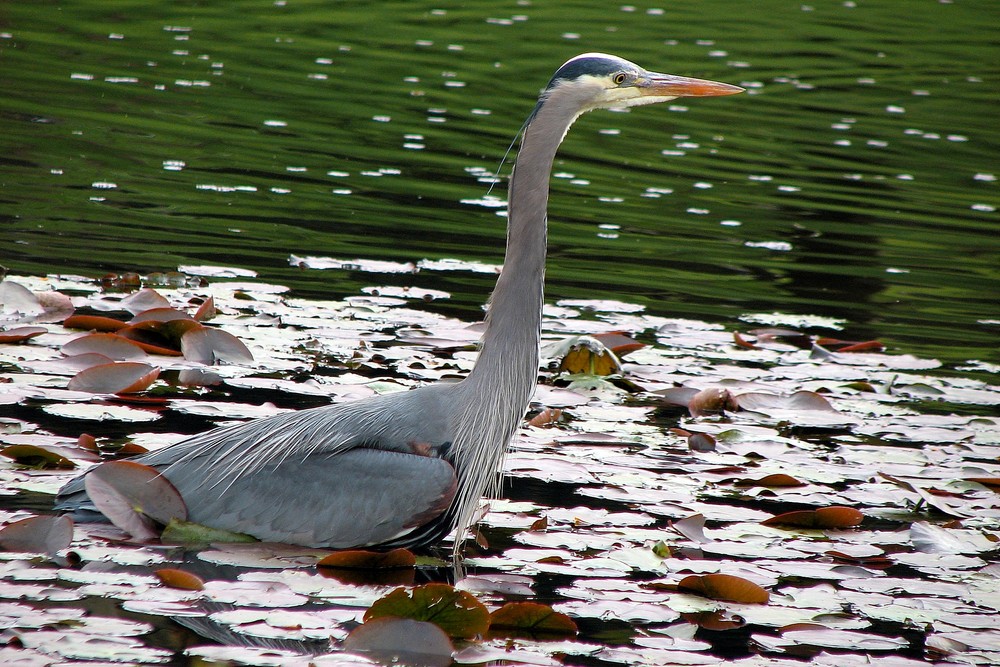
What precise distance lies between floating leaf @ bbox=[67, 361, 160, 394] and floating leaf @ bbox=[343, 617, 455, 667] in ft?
8.31

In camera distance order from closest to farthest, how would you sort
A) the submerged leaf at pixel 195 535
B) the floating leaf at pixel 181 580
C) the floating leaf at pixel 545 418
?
the floating leaf at pixel 181 580 < the submerged leaf at pixel 195 535 < the floating leaf at pixel 545 418

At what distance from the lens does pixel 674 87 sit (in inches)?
207

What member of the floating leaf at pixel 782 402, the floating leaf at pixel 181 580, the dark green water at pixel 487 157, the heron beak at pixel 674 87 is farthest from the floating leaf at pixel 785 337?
the floating leaf at pixel 181 580

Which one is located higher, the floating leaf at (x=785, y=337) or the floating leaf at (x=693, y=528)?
the floating leaf at (x=785, y=337)

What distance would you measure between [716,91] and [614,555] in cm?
197

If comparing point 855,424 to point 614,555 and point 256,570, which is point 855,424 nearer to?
point 614,555

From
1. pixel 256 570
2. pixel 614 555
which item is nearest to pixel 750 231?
pixel 614 555

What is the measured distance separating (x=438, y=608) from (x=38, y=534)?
1.56 meters

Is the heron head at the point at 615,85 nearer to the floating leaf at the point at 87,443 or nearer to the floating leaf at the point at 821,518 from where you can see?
the floating leaf at the point at 821,518

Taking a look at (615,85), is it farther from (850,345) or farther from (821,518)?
(850,345)

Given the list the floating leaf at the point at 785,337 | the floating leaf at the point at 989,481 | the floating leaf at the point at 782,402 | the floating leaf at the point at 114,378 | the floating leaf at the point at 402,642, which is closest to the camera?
the floating leaf at the point at 402,642

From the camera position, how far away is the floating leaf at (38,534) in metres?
4.50

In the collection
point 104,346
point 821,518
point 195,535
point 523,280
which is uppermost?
point 523,280

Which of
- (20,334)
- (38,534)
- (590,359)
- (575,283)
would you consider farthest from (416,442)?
(575,283)
